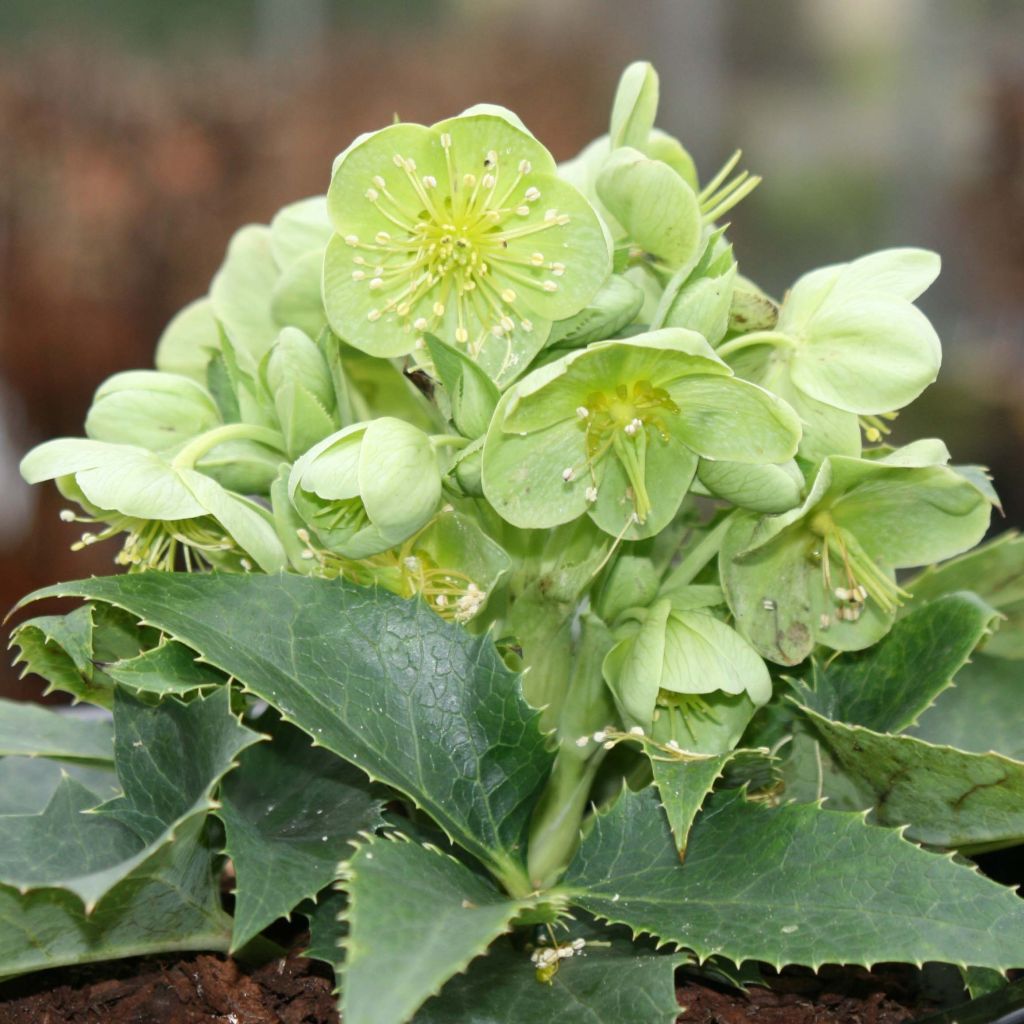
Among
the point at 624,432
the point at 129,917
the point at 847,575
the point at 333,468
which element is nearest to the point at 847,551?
the point at 847,575

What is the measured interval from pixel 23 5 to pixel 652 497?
2.56 meters

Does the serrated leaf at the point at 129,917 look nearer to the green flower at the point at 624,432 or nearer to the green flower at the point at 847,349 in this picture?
the green flower at the point at 624,432

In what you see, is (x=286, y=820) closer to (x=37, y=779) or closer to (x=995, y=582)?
(x=37, y=779)

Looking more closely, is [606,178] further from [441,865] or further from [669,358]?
[441,865]

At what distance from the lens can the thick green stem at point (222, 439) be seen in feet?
1.70

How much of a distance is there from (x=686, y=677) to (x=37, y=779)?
1.17 ft

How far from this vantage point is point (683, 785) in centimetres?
48

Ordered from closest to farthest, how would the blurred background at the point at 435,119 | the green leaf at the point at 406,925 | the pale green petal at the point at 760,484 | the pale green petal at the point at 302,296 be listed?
1. the green leaf at the point at 406,925
2. the pale green petal at the point at 760,484
3. the pale green petal at the point at 302,296
4. the blurred background at the point at 435,119

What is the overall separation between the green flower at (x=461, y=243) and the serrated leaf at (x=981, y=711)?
264 millimetres

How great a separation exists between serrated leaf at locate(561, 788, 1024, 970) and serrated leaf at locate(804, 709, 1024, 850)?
1.6 inches

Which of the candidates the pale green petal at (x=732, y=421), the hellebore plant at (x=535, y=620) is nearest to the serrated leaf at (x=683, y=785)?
the hellebore plant at (x=535, y=620)

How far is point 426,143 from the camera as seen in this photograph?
0.51 metres

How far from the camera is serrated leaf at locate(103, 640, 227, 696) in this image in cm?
47

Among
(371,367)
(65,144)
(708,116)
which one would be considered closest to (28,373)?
(65,144)
